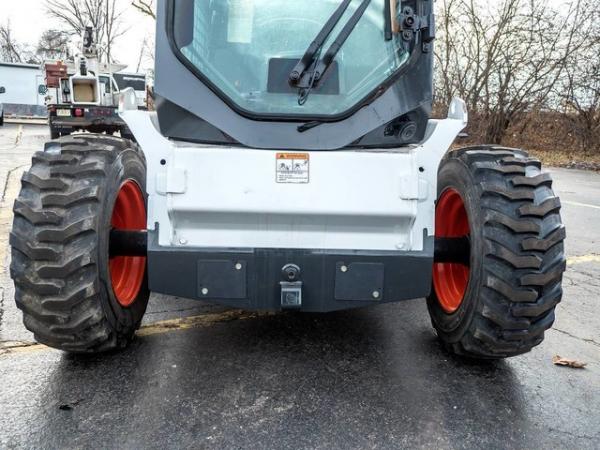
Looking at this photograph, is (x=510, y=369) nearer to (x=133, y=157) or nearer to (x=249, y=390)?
(x=249, y=390)

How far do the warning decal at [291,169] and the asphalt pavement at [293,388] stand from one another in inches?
45.0

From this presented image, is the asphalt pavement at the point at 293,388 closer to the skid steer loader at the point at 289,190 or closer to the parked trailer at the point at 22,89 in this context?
the skid steer loader at the point at 289,190

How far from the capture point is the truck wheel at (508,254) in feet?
8.96

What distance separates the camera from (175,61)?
2.75m

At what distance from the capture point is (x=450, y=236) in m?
3.44

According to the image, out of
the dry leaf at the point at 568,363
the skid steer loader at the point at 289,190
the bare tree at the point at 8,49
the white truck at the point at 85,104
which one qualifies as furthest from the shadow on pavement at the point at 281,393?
the bare tree at the point at 8,49

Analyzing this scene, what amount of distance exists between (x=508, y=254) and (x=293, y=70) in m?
1.46

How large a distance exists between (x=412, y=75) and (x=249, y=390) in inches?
75.3

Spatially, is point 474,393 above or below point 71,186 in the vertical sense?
below

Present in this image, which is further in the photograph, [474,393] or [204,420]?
[474,393]

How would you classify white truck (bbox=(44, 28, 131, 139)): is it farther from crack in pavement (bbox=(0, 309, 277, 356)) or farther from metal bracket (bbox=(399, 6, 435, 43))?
metal bracket (bbox=(399, 6, 435, 43))

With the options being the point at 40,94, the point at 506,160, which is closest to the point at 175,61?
the point at 506,160

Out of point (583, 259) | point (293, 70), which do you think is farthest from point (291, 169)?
point (583, 259)

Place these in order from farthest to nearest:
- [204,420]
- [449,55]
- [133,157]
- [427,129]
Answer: [449,55]
[133,157]
[427,129]
[204,420]
